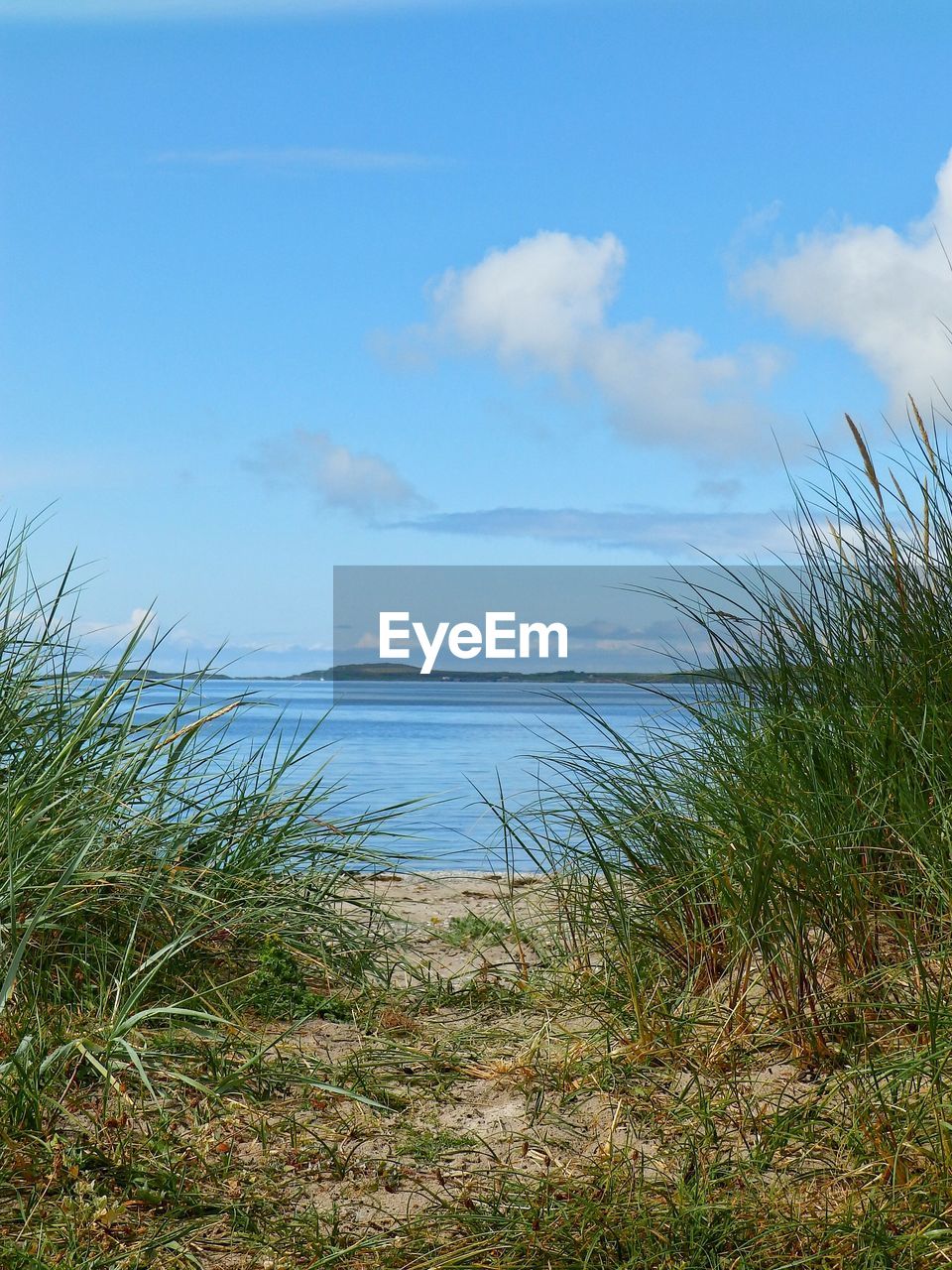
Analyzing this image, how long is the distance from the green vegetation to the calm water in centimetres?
34

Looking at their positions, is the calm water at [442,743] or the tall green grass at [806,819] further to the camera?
the calm water at [442,743]

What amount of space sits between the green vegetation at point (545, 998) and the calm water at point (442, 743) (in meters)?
0.34

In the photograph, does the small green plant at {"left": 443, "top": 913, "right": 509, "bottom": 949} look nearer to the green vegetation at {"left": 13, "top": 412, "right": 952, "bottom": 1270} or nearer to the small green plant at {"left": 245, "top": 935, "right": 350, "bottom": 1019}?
the green vegetation at {"left": 13, "top": 412, "right": 952, "bottom": 1270}

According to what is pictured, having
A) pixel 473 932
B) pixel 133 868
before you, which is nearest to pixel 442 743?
pixel 473 932

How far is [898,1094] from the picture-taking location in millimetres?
2635

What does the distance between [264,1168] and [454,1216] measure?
1.64 ft

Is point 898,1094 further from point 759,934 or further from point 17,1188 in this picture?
point 17,1188

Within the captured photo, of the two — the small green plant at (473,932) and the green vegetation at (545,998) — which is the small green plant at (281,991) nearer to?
the green vegetation at (545,998)

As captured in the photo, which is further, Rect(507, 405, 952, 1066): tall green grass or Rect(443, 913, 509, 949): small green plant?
Rect(443, 913, 509, 949): small green plant

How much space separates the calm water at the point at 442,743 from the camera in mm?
4496

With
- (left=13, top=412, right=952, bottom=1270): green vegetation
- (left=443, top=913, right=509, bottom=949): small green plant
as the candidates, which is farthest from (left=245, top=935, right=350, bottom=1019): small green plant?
(left=443, top=913, right=509, bottom=949): small green plant

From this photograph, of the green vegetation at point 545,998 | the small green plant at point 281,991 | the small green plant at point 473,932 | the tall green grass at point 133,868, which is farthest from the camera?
the small green plant at point 473,932

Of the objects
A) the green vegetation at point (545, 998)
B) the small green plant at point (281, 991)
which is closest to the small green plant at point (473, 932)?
the green vegetation at point (545, 998)

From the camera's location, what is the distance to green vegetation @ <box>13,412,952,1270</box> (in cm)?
242
